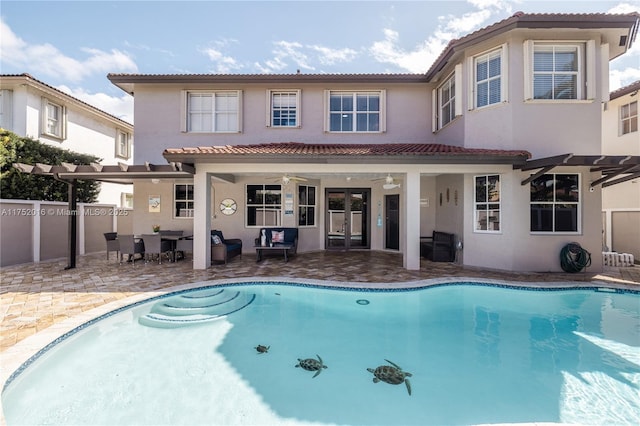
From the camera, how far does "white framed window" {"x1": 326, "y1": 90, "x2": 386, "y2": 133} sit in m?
13.3

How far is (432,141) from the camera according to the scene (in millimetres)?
13414

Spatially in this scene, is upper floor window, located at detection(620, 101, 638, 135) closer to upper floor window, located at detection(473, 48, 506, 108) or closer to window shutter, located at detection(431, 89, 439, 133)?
upper floor window, located at detection(473, 48, 506, 108)

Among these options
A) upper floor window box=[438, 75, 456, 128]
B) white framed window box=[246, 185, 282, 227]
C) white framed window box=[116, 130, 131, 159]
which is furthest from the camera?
white framed window box=[116, 130, 131, 159]

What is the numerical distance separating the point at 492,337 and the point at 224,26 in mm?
13732

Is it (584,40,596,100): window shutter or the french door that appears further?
the french door

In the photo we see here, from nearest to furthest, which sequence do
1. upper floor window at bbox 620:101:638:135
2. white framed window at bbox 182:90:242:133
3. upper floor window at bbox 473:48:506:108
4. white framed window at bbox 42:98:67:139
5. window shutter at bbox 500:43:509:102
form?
window shutter at bbox 500:43:509:102 < upper floor window at bbox 473:48:506:108 < upper floor window at bbox 620:101:638:135 < white framed window at bbox 182:90:242:133 < white framed window at bbox 42:98:67:139

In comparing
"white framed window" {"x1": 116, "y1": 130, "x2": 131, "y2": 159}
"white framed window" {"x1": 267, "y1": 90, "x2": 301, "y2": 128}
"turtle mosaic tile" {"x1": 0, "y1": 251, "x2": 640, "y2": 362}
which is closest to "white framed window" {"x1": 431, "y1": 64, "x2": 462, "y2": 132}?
"turtle mosaic tile" {"x1": 0, "y1": 251, "x2": 640, "y2": 362}

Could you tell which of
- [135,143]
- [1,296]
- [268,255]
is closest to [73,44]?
[135,143]

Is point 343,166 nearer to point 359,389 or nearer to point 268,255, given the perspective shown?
point 268,255

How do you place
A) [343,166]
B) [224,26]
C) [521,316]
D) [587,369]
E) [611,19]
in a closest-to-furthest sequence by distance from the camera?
[587,369]
[521,316]
[611,19]
[343,166]
[224,26]

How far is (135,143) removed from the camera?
13.0 meters

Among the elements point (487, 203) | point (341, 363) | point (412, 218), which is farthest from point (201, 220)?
point (487, 203)

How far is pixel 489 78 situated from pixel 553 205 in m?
5.06

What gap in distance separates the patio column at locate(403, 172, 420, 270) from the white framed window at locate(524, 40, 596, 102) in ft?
15.7
